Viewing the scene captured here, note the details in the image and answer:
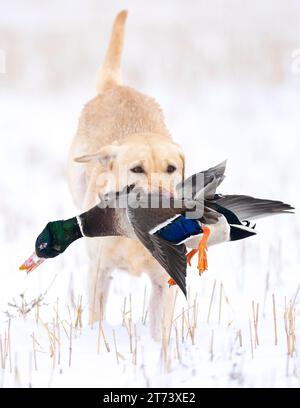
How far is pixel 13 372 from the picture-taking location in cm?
399

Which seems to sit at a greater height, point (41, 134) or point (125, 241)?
point (41, 134)

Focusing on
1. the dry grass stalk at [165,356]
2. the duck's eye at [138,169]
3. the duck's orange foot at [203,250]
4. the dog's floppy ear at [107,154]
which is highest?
the dog's floppy ear at [107,154]

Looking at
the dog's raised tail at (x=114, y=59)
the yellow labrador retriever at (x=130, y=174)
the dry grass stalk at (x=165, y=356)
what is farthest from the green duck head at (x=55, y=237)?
the dog's raised tail at (x=114, y=59)

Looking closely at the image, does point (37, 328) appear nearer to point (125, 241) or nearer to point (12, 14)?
point (125, 241)

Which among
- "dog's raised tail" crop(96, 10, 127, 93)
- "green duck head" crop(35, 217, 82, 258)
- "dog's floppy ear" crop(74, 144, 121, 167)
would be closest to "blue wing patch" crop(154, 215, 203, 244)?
"green duck head" crop(35, 217, 82, 258)

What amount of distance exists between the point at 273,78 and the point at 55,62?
14.1 feet

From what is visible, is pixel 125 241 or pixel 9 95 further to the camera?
pixel 9 95

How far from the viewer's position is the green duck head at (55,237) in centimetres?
422

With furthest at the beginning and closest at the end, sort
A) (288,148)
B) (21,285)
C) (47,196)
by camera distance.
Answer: (288,148) → (47,196) → (21,285)

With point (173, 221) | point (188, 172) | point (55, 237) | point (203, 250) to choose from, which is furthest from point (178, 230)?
point (188, 172)

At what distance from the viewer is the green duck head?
13.9 feet

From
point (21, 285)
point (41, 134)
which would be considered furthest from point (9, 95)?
point (21, 285)

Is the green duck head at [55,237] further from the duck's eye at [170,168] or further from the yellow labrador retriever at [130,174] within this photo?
the duck's eye at [170,168]
